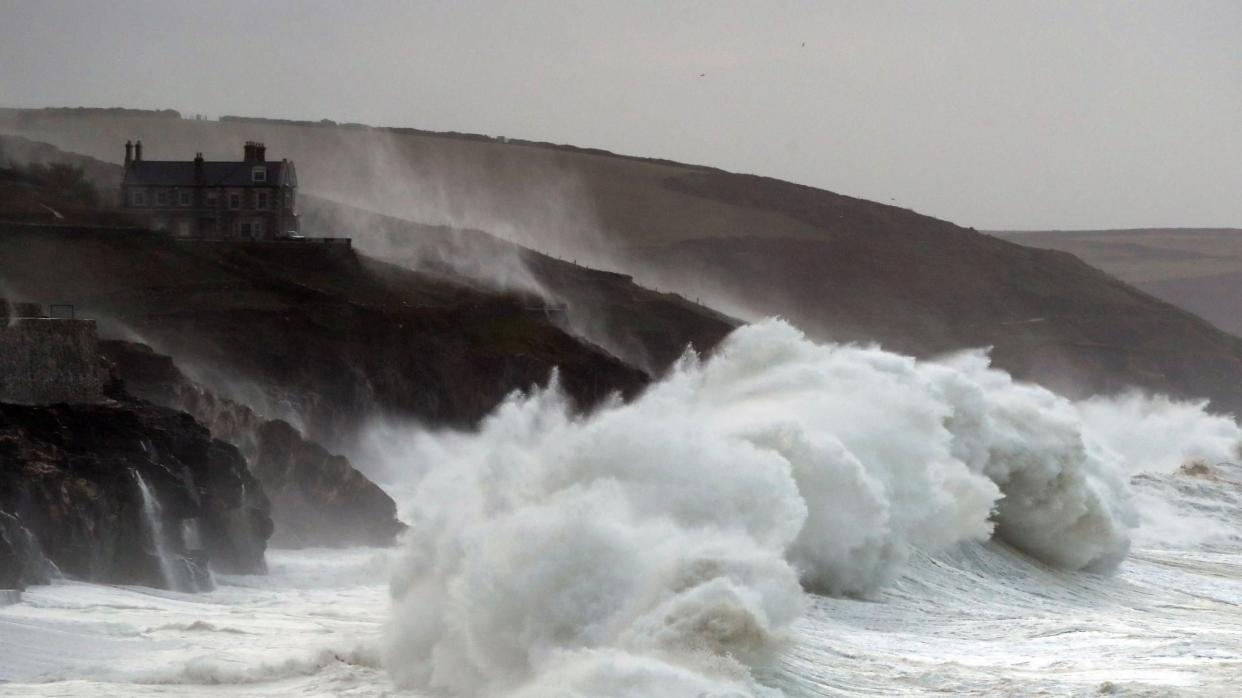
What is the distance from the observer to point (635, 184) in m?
99.2

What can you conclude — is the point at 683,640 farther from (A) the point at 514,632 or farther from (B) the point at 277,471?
(B) the point at 277,471

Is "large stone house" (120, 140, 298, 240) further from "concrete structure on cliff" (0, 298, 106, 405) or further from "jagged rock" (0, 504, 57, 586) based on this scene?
"jagged rock" (0, 504, 57, 586)

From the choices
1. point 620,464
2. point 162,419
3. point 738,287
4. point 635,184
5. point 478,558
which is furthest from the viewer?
point 635,184

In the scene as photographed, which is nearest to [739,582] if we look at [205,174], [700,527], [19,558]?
[700,527]

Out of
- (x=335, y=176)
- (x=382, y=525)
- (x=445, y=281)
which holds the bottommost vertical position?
(x=382, y=525)

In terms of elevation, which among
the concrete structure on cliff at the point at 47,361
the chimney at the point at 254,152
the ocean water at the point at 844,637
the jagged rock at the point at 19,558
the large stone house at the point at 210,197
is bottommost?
the ocean water at the point at 844,637

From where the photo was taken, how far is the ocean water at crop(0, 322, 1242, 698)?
16.3 meters

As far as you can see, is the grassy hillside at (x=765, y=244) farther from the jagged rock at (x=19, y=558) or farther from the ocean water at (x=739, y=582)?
the jagged rock at (x=19, y=558)

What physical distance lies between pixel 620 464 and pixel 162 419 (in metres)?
10.7

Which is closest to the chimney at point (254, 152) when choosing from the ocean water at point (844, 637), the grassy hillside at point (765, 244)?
the grassy hillside at point (765, 244)

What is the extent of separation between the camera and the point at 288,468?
33.7 metres

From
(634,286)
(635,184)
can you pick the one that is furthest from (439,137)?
(634,286)

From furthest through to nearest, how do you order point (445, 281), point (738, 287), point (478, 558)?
point (738, 287) < point (445, 281) < point (478, 558)

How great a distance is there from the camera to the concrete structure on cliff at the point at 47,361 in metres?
26.2
